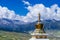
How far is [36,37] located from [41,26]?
1.81m

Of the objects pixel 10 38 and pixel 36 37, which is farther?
pixel 10 38

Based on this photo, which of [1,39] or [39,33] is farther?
[1,39]

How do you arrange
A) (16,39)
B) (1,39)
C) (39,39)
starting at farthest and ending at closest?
(16,39) < (1,39) < (39,39)

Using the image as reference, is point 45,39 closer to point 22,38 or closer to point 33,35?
point 33,35

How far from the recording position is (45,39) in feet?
118

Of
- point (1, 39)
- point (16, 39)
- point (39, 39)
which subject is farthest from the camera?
point (16, 39)

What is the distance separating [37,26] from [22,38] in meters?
163

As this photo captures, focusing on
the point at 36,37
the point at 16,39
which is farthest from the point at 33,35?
the point at 16,39

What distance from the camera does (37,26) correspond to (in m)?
36.8

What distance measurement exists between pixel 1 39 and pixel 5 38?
9531mm

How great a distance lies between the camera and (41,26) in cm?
3681

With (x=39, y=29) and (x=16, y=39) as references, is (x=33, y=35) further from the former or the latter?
(x=16, y=39)

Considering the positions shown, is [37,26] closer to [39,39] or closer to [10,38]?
[39,39]

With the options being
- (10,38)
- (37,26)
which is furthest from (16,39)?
(37,26)
